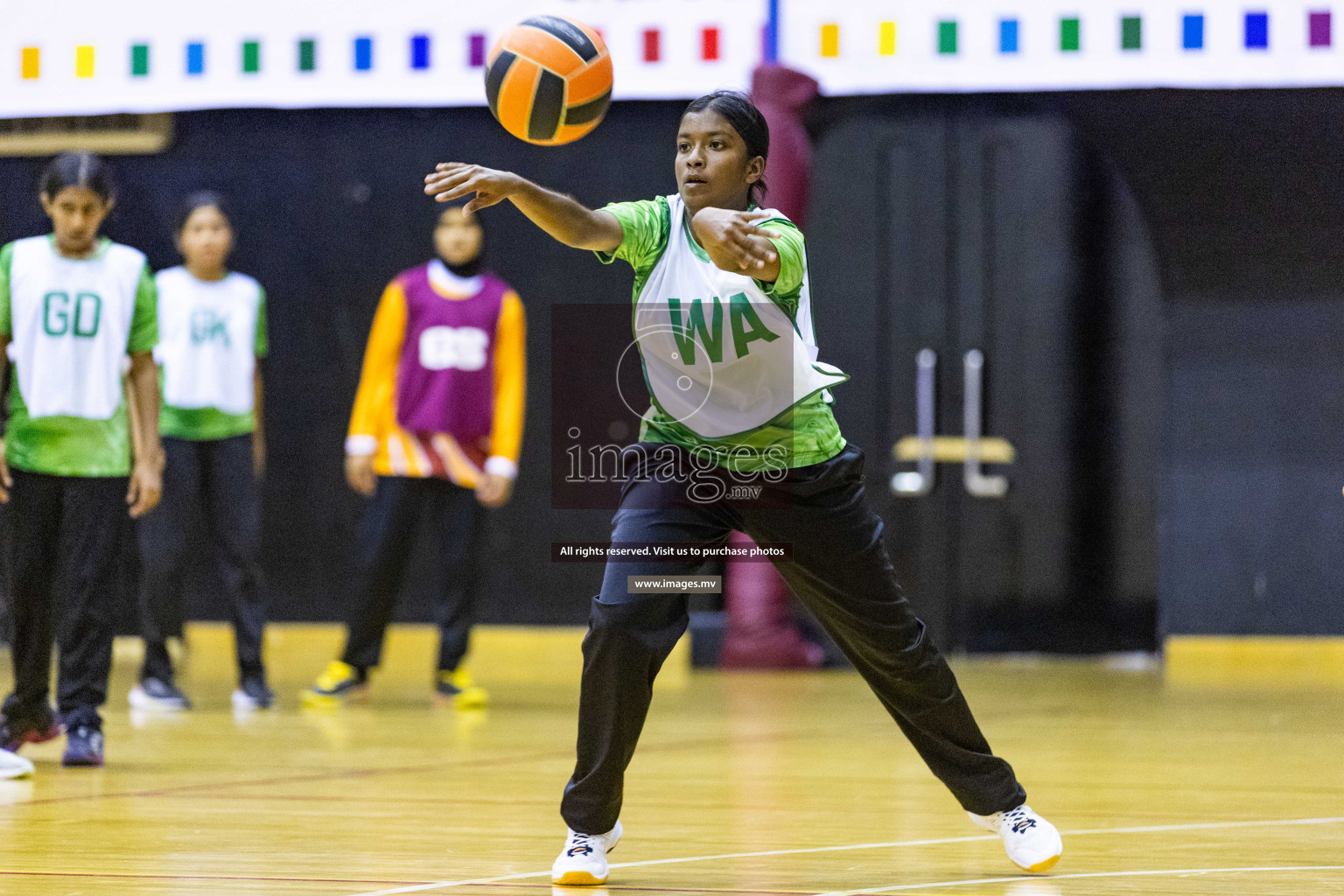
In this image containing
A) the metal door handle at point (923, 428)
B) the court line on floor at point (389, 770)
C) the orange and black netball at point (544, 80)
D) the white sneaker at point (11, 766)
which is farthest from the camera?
the metal door handle at point (923, 428)

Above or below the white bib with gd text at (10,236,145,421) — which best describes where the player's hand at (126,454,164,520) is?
below

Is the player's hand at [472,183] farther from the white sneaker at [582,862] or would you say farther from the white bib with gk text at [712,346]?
the white sneaker at [582,862]

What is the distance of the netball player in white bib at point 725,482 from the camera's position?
247cm

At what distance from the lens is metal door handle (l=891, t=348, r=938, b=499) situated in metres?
6.98

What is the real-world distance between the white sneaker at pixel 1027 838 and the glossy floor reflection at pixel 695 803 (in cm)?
3

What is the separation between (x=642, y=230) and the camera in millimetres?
2561

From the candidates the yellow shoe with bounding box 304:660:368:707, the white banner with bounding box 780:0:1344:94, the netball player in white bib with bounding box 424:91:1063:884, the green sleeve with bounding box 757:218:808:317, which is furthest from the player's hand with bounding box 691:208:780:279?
the white banner with bounding box 780:0:1344:94

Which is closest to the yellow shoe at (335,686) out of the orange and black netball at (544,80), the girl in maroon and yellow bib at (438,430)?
the girl in maroon and yellow bib at (438,430)

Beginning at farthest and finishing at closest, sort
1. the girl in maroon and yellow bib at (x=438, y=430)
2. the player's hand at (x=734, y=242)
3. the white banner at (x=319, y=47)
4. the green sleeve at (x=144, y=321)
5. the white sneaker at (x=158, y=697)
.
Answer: the white banner at (x=319, y=47), the girl in maroon and yellow bib at (x=438, y=430), the white sneaker at (x=158, y=697), the green sleeve at (x=144, y=321), the player's hand at (x=734, y=242)

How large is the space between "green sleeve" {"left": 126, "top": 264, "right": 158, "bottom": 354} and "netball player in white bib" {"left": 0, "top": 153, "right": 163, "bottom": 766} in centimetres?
9

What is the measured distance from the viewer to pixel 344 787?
11.6 feet

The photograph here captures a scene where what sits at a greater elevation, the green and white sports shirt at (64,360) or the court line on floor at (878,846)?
the green and white sports shirt at (64,360)

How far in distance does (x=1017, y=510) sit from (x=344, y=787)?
4.22 metres

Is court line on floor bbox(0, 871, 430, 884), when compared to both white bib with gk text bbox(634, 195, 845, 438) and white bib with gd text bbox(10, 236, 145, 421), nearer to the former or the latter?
white bib with gk text bbox(634, 195, 845, 438)
